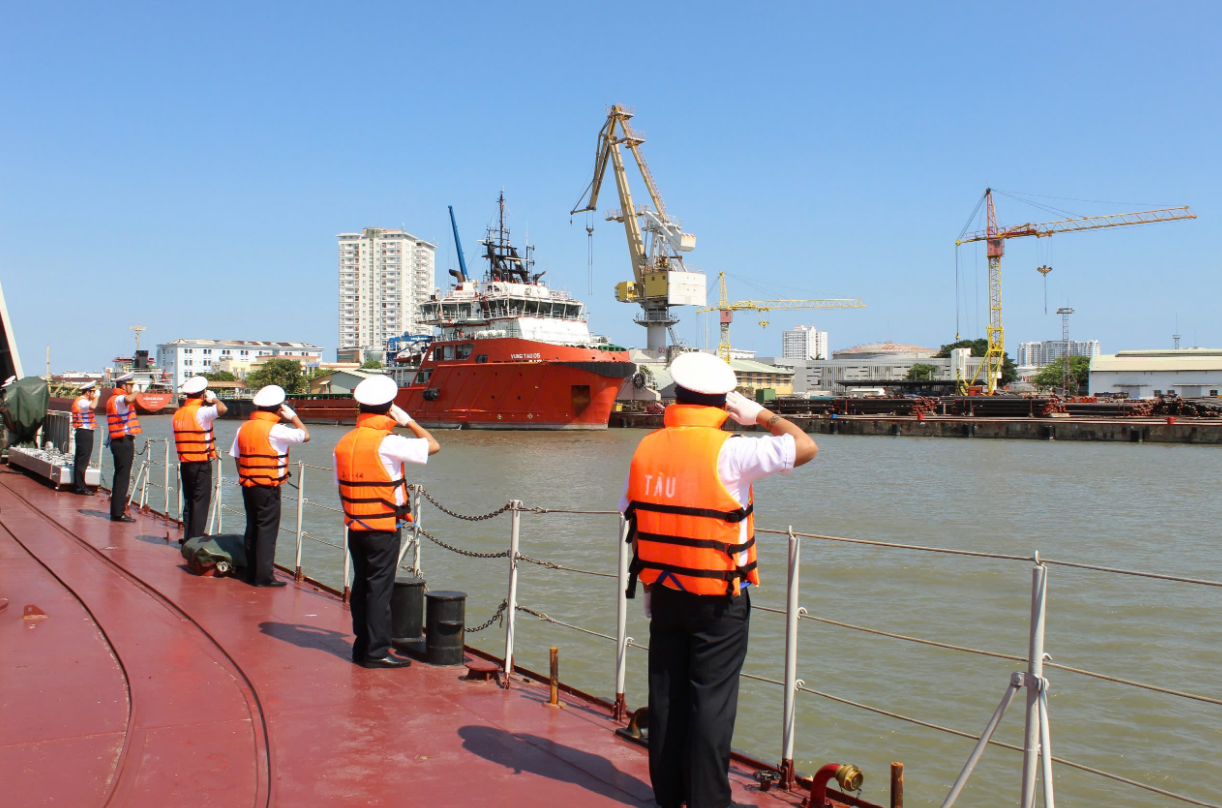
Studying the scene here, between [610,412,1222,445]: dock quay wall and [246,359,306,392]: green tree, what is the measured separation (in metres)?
53.2

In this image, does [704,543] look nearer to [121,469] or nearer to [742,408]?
[742,408]

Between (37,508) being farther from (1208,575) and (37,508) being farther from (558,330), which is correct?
(558,330)

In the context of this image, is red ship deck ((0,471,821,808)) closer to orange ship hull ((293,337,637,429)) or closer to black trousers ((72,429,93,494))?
black trousers ((72,429,93,494))

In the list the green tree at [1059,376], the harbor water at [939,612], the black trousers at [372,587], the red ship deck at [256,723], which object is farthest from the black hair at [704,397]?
the green tree at [1059,376]

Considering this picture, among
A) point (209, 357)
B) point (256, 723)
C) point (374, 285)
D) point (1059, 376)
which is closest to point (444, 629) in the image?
point (256, 723)

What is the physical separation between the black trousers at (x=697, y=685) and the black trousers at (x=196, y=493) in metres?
5.74

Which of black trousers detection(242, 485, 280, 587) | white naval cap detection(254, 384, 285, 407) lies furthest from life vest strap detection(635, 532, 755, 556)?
black trousers detection(242, 485, 280, 587)

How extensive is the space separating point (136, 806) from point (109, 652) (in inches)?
77.8

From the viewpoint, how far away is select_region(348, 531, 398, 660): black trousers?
433 cm

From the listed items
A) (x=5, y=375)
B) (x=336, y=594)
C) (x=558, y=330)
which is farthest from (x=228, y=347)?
(x=336, y=594)

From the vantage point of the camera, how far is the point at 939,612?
28.7ft

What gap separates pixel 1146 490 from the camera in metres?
18.4

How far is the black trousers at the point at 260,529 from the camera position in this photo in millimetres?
6051

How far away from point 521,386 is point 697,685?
115ft
